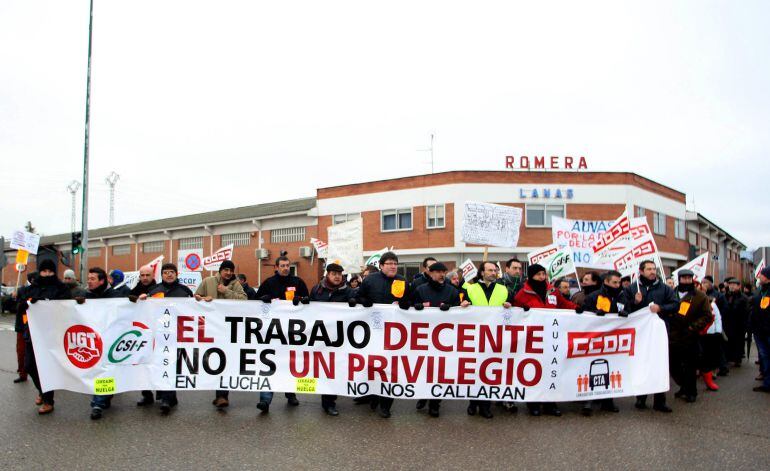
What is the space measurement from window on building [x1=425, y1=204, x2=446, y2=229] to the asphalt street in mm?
25601

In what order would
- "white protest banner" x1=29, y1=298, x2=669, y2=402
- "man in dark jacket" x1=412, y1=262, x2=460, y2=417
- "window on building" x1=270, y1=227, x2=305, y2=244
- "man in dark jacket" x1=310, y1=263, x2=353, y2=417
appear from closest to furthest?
1. "white protest banner" x1=29, y1=298, x2=669, y2=402
2. "man in dark jacket" x1=412, y1=262, x2=460, y2=417
3. "man in dark jacket" x1=310, y1=263, x2=353, y2=417
4. "window on building" x1=270, y1=227, x2=305, y2=244

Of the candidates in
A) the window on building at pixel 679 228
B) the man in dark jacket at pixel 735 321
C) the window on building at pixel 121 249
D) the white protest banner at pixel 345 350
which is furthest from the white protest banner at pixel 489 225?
the window on building at pixel 121 249

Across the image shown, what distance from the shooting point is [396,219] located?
35094mm

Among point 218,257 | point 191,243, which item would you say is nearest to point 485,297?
point 218,257

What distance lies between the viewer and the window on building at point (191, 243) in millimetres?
44844

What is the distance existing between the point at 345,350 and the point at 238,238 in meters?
36.0

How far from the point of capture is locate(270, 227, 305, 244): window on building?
127 feet

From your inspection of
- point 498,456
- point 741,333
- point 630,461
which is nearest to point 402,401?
point 498,456

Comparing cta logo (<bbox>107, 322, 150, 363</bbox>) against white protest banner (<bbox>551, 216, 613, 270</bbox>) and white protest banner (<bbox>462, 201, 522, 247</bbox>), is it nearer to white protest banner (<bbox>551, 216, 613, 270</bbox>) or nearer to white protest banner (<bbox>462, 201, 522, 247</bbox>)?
white protest banner (<bbox>462, 201, 522, 247</bbox>)

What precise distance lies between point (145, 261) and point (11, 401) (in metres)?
43.9

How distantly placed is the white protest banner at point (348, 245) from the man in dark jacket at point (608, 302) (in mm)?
11323

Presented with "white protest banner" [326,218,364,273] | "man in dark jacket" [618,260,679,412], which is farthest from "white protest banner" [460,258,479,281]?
"man in dark jacket" [618,260,679,412]

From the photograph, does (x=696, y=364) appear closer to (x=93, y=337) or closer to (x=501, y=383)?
(x=501, y=383)

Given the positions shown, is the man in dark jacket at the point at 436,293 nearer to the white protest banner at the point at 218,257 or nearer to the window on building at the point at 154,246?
the white protest banner at the point at 218,257
